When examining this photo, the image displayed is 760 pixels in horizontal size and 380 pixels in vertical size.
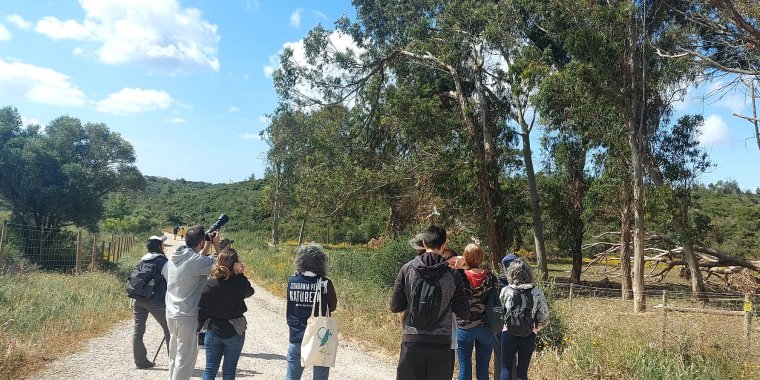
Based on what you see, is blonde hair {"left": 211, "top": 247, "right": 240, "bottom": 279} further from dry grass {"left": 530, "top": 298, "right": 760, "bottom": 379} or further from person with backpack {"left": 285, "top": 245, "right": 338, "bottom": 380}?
dry grass {"left": 530, "top": 298, "right": 760, "bottom": 379}

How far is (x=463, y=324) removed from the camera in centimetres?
498

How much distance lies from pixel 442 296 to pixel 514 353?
162 centimetres

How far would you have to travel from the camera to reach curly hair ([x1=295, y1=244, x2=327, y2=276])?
14.8ft

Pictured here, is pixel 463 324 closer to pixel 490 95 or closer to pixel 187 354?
pixel 187 354

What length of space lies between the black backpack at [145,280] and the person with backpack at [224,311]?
201 centimetres

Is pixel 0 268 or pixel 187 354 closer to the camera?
pixel 187 354

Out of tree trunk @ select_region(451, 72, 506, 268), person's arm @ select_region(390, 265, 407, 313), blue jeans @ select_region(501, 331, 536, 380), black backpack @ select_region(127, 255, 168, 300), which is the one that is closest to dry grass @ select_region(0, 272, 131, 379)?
black backpack @ select_region(127, 255, 168, 300)

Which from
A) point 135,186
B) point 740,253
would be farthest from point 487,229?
point 740,253

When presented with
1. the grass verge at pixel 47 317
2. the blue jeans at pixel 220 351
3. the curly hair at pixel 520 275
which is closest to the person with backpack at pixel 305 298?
the blue jeans at pixel 220 351

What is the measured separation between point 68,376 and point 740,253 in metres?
52.0

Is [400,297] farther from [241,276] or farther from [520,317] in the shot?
[241,276]

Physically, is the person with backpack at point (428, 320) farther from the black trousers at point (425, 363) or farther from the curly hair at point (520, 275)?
the curly hair at point (520, 275)

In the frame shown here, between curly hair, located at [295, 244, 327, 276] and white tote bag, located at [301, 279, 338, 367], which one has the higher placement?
curly hair, located at [295, 244, 327, 276]

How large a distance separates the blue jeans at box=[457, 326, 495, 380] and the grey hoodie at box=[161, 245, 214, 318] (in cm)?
258
